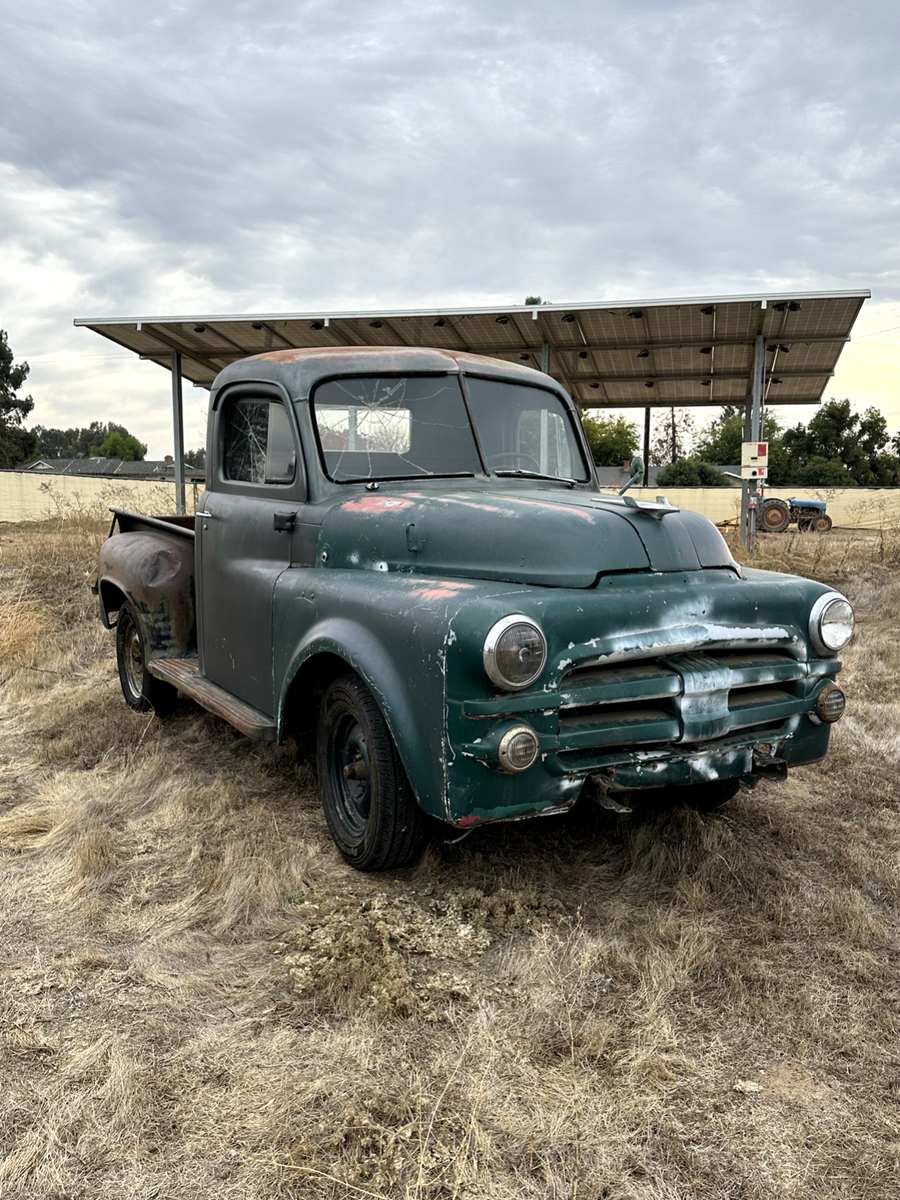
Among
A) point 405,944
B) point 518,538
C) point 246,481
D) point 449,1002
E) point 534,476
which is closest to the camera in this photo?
point 449,1002

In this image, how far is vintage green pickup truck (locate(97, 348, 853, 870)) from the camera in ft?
8.79

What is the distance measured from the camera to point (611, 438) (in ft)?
165

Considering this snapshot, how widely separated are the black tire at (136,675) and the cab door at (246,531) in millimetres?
829

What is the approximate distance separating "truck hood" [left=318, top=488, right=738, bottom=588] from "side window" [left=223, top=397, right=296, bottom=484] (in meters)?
0.61

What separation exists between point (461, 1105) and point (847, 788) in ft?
9.58

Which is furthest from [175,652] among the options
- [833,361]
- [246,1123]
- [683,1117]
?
[833,361]

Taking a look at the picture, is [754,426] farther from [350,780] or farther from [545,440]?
[350,780]

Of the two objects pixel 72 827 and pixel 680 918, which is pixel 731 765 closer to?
pixel 680 918

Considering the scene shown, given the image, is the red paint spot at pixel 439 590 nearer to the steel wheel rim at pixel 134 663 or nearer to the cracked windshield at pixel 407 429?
the cracked windshield at pixel 407 429

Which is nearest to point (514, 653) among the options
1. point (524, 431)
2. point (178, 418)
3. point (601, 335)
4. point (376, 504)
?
point (376, 504)

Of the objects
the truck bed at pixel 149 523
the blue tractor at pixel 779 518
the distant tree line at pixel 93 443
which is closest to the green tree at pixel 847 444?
the blue tractor at pixel 779 518

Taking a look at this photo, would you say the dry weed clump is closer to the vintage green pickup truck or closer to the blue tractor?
the vintage green pickup truck

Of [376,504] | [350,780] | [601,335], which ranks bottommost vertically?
[350,780]

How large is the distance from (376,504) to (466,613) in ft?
3.21
